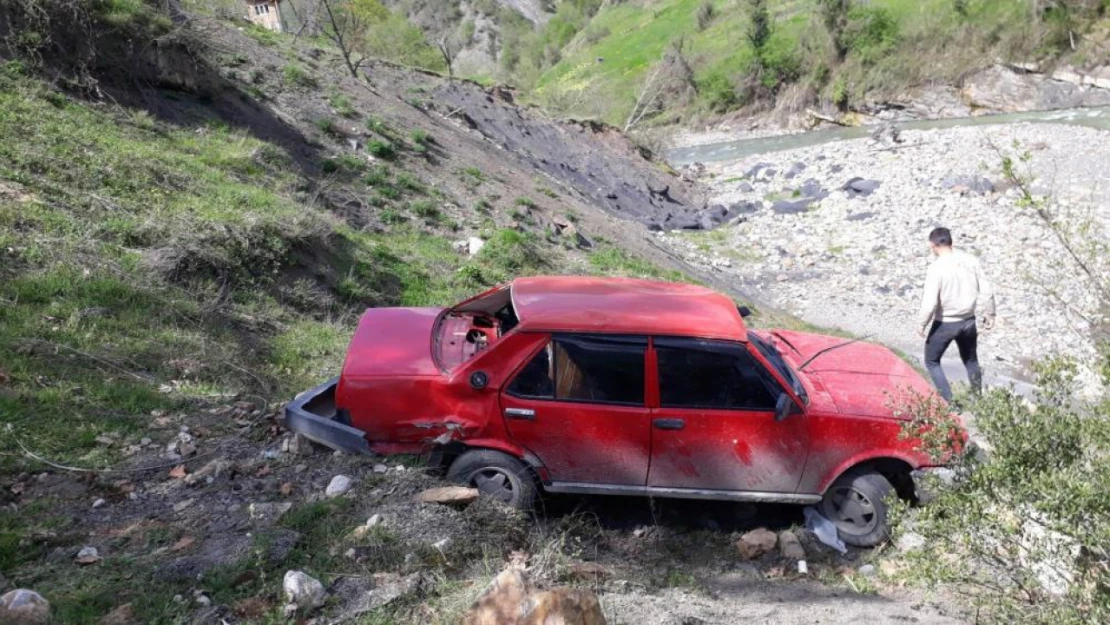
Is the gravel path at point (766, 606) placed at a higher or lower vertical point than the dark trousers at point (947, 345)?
lower

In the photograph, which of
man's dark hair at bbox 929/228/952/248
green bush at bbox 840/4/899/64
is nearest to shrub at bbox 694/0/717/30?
green bush at bbox 840/4/899/64

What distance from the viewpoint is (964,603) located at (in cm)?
369

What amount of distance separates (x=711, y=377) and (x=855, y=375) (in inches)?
51.4

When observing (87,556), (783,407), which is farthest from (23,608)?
(783,407)

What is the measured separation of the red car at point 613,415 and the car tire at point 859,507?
16cm

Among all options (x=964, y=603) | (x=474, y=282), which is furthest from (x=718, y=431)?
(x=474, y=282)

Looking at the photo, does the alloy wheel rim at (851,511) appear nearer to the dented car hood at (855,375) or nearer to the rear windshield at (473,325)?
the dented car hood at (855,375)

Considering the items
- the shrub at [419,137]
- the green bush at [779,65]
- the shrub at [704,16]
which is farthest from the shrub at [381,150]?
the shrub at [704,16]

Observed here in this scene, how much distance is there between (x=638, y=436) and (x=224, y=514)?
2522 millimetres

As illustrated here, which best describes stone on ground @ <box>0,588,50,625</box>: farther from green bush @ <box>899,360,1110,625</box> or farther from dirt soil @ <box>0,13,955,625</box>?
green bush @ <box>899,360,1110,625</box>

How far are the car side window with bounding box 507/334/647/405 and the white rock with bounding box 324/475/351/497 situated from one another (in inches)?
45.5

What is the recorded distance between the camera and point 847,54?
50.0 metres

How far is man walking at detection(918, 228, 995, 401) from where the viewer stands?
6934 millimetres

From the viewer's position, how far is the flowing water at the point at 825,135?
3438 cm
